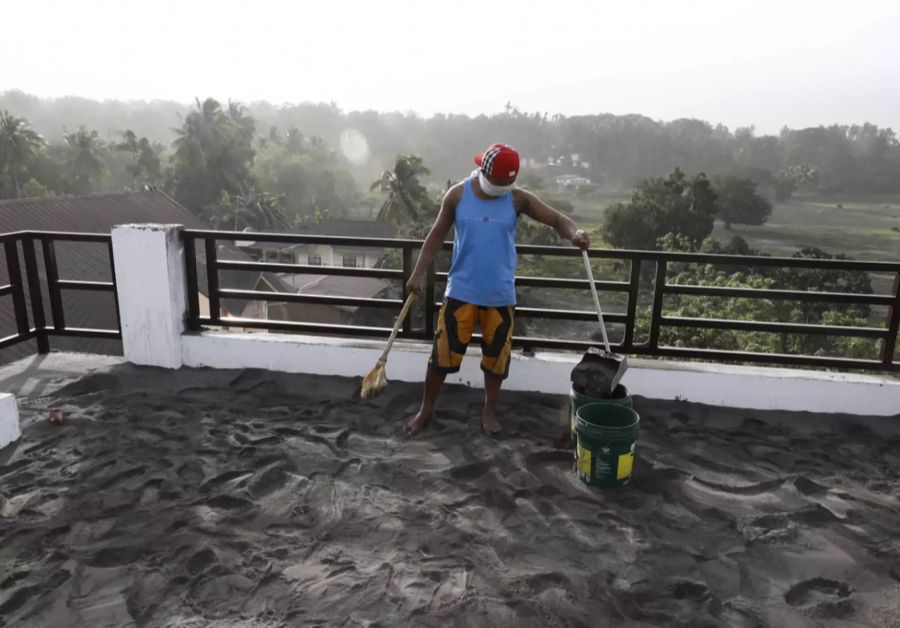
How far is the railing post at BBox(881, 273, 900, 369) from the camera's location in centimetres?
443

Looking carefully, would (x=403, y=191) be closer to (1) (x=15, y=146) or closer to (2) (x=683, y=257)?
(1) (x=15, y=146)

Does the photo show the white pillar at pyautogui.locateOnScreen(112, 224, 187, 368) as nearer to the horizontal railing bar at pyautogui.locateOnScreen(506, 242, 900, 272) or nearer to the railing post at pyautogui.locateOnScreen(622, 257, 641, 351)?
the horizontal railing bar at pyautogui.locateOnScreen(506, 242, 900, 272)

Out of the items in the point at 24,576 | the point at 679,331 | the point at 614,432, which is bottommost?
the point at 679,331

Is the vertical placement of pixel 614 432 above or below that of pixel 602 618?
above

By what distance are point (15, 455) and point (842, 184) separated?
112426 millimetres

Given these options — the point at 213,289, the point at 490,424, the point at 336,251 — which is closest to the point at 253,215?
the point at 336,251

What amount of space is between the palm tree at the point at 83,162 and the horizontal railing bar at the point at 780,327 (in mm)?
65562

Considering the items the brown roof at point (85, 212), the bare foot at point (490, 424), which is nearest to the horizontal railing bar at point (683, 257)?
the bare foot at point (490, 424)

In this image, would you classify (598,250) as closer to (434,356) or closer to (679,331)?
(434,356)

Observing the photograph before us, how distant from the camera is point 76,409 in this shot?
14.1 feet

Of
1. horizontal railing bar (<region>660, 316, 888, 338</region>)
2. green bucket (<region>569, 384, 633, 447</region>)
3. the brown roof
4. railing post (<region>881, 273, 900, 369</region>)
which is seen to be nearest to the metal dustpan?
green bucket (<region>569, 384, 633, 447</region>)

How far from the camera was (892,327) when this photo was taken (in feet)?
14.7

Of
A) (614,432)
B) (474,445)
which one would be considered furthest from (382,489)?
(614,432)

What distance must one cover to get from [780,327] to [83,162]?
217 ft
